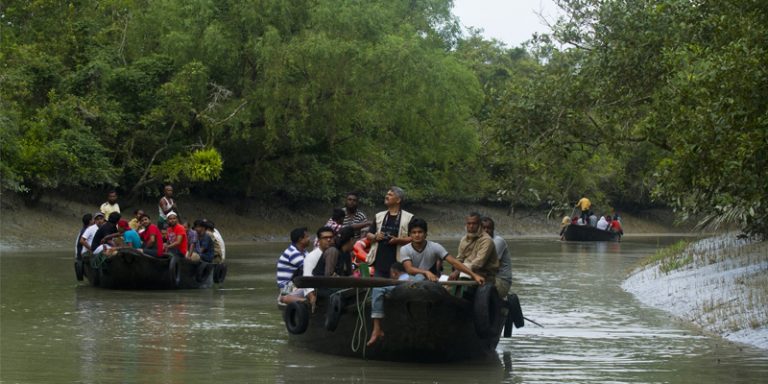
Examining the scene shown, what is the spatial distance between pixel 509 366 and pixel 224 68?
105 ft

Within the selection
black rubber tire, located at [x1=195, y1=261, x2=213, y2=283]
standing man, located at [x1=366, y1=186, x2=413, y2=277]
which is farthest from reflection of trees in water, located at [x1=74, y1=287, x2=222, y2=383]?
standing man, located at [x1=366, y1=186, x2=413, y2=277]

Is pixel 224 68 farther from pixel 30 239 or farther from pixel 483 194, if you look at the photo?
pixel 483 194

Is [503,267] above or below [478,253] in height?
below

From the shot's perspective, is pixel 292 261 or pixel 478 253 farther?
pixel 292 261

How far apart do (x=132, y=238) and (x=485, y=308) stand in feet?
36.9

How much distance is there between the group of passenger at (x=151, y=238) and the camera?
2256cm

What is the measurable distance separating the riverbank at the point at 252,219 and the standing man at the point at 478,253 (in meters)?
19.3

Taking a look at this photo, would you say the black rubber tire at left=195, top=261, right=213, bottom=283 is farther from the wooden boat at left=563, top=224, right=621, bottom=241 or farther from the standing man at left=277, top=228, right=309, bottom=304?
the wooden boat at left=563, top=224, right=621, bottom=241

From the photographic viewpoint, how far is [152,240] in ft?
74.2

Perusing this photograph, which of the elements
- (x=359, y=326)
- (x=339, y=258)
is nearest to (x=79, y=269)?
(x=339, y=258)

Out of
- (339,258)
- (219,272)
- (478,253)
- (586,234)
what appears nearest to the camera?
(478,253)

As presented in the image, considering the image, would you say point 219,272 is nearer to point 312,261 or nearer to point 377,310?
point 312,261

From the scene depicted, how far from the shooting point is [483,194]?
63750 millimetres

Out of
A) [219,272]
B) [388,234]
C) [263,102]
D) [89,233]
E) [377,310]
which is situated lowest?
[219,272]
